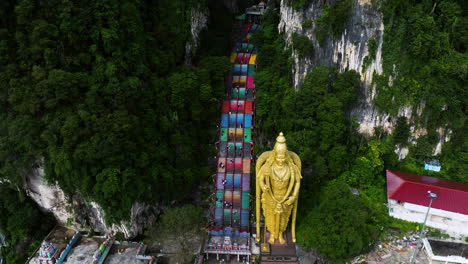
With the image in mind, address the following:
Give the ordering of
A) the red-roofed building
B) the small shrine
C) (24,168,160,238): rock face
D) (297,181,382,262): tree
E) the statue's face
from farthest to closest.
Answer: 1. (24,168,160,238): rock face
2. the red-roofed building
3. the small shrine
4. (297,181,382,262): tree
5. the statue's face

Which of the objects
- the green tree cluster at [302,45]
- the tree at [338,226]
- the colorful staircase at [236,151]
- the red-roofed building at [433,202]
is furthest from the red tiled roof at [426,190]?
the green tree cluster at [302,45]

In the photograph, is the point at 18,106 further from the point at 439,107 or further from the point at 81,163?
A: the point at 439,107

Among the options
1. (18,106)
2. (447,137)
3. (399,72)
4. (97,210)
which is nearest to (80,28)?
(18,106)

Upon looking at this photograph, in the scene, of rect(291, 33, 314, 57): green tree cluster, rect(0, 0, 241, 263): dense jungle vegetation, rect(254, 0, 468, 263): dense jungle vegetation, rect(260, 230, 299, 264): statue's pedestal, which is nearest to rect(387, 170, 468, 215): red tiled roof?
rect(254, 0, 468, 263): dense jungle vegetation

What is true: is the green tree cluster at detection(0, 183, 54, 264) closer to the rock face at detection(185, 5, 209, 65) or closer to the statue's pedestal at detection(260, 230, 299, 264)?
the statue's pedestal at detection(260, 230, 299, 264)

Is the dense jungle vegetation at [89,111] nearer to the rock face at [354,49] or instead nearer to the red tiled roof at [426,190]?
the rock face at [354,49]

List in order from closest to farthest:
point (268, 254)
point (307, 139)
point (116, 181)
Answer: point (116, 181) < point (268, 254) < point (307, 139)
